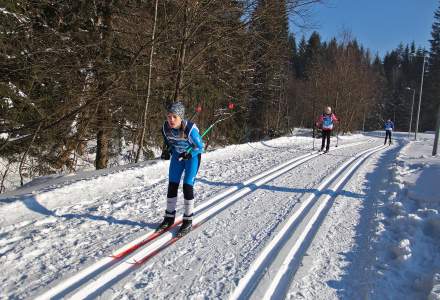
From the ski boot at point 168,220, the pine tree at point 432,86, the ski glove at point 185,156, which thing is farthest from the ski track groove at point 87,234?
the pine tree at point 432,86

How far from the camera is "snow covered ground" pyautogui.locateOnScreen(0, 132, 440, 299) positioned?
372 cm

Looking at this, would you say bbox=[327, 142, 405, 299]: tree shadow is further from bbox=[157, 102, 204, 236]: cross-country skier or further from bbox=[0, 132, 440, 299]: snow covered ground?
bbox=[157, 102, 204, 236]: cross-country skier

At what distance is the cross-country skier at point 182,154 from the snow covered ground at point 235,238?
0.33 m

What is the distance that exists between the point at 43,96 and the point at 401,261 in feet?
31.4

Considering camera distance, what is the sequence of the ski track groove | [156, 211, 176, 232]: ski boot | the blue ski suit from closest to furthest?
the ski track groove, the blue ski suit, [156, 211, 176, 232]: ski boot

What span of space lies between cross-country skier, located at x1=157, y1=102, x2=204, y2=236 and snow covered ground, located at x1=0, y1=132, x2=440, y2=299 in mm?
328

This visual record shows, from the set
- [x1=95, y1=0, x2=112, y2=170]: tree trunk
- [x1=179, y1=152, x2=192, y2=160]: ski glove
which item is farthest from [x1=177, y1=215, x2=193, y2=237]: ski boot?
[x1=95, y1=0, x2=112, y2=170]: tree trunk

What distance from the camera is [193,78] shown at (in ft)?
40.8

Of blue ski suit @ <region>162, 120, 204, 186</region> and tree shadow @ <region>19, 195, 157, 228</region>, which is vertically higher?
blue ski suit @ <region>162, 120, 204, 186</region>

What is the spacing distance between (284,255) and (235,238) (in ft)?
2.79

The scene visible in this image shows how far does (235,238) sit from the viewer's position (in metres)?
5.04

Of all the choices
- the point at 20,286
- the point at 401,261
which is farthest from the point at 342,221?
the point at 20,286

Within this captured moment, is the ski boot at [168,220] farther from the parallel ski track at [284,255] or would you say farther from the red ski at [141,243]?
the parallel ski track at [284,255]

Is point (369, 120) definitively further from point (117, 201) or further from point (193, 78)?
point (117, 201)
